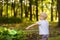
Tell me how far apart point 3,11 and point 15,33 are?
101ft

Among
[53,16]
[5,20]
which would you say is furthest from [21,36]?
[53,16]

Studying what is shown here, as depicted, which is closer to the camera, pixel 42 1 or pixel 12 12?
pixel 42 1

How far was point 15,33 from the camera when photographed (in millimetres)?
8461

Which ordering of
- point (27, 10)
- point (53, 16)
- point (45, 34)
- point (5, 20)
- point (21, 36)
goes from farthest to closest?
point (53, 16) → point (27, 10) → point (5, 20) → point (21, 36) → point (45, 34)

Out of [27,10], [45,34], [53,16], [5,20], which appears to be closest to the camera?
[45,34]

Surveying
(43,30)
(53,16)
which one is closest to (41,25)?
(43,30)

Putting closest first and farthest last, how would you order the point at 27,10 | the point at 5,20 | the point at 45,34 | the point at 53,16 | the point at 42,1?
the point at 45,34
the point at 5,20
the point at 42,1
the point at 27,10
the point at 53,16

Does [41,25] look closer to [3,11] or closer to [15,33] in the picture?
[15,33]

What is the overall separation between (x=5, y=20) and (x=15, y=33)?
20.4 m

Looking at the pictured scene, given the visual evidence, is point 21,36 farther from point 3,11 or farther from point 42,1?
point 3,11

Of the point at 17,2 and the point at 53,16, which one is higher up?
the point at 17,2

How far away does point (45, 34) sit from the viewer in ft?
23.8

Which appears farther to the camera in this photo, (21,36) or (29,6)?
(29,6)

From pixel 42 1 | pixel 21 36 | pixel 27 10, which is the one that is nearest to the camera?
pixel 21 36
